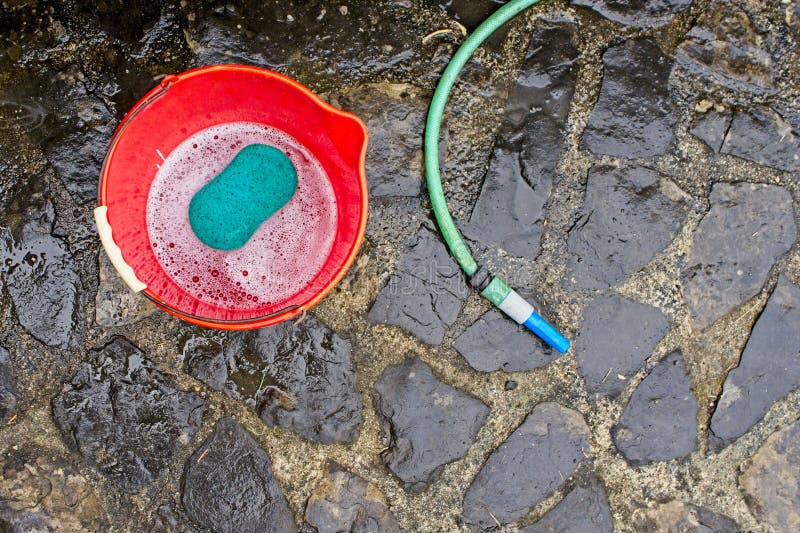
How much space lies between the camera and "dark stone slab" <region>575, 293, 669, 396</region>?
1817 millimetres

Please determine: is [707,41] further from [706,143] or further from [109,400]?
[109,400]

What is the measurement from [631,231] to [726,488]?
2.58 feet

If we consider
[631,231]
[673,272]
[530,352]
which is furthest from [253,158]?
[673,272]

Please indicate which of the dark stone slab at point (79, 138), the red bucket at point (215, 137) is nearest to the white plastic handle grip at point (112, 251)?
the red bucket at point (215, 137)

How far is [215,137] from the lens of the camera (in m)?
1.80

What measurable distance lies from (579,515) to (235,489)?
3.17ft

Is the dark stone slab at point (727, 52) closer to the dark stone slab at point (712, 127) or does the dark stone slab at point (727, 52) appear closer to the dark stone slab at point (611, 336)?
the dark stone slab at point (712, 127)

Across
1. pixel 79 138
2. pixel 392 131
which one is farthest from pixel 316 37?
pixel 79 138

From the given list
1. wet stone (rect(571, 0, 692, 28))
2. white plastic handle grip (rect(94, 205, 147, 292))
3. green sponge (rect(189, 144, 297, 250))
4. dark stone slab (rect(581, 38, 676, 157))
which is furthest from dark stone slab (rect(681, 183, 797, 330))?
white plastic handle grip (rect(94, 205, 147, 292))

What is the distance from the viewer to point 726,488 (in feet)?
6.03

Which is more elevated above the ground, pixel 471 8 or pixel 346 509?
pixel 471 8

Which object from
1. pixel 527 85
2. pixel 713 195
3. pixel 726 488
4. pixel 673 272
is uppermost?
pixel 527 85

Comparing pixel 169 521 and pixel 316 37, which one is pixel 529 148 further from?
pixel 169 521

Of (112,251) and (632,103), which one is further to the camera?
(632,103)
